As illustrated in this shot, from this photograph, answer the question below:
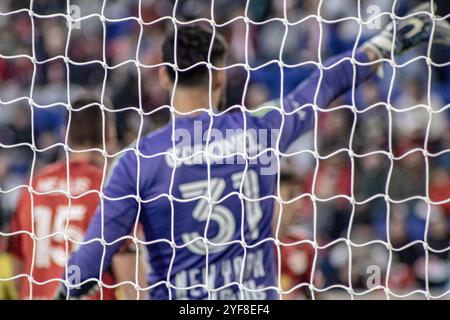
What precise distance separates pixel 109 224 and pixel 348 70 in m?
0.71

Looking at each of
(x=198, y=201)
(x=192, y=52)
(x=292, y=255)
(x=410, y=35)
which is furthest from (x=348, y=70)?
(x=292, y=255)

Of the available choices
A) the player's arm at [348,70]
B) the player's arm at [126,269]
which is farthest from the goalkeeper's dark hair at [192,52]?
the player's arm at [126,269]

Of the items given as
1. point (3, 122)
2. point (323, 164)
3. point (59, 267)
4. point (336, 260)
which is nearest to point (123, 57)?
point (3, 122)

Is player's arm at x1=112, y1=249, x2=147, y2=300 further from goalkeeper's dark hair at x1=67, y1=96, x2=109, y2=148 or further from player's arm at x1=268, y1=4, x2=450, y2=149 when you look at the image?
player's arm at x1=268, y1=4, x2=450, y2=149

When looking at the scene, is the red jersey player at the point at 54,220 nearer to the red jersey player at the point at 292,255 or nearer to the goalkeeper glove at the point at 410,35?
the red jersey player at the point at 292,255

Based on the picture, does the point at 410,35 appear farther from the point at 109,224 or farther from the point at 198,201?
the point at 109,224

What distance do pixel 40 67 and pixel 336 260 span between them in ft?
5.43

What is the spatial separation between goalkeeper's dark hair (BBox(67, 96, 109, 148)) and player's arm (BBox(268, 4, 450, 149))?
0.57 m

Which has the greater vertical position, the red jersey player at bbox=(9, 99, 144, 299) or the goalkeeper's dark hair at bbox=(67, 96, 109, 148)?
the goalkeeper's dark hair at bbox=(67, 96, 109, 148)

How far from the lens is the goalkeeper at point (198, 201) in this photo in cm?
230

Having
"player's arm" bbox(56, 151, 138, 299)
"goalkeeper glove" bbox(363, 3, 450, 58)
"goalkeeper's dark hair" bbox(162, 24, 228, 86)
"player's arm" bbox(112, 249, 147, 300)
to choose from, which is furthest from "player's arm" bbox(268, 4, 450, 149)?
"player's arm" bbox(112, 249, 147, 300)

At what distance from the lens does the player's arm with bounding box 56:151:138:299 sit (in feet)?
7.50

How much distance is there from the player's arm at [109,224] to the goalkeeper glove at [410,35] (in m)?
0.68
